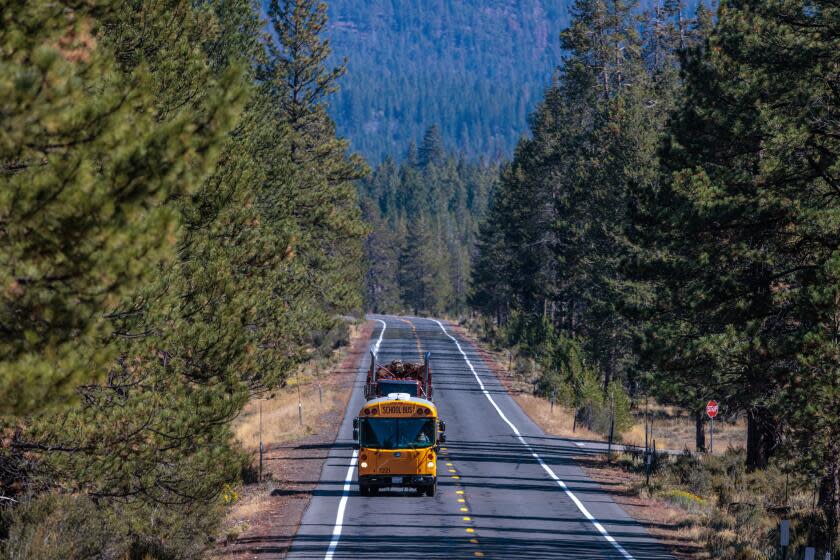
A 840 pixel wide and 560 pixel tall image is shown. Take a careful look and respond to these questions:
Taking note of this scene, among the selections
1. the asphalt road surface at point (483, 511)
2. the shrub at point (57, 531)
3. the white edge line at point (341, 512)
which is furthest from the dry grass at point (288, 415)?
the shrub at point (57, 531)

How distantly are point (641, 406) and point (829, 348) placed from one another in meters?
46.2

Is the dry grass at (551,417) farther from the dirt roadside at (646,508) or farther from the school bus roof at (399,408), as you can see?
the school bus roof at (399,408)

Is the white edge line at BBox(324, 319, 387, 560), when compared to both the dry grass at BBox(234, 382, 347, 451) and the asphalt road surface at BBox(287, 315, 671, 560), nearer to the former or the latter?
the asphalt road surface at BBox(287, 315, 671, 560)

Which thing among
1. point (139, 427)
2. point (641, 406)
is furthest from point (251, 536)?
point (641, 406)

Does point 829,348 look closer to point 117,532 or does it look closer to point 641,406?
point 117,532

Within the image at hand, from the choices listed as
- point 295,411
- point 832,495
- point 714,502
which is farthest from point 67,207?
point 295,411

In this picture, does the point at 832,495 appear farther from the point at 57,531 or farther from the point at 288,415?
the point at 288,415

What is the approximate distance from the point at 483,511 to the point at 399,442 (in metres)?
2.50

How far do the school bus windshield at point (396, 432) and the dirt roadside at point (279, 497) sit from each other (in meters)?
2.09

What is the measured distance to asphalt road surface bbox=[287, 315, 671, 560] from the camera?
1914cm

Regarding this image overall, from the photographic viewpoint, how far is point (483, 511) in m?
23.3

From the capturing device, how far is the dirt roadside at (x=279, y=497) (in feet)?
64.0

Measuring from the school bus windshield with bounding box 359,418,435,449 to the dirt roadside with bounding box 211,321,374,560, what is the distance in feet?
6.87

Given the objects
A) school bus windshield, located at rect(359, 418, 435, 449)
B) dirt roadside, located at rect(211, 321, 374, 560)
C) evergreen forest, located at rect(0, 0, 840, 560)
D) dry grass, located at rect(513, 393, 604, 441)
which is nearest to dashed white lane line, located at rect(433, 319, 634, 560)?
dry grass, located at rect(513, 393, 604, 441)
